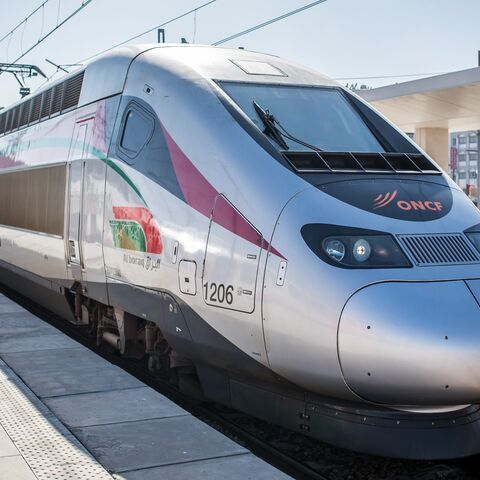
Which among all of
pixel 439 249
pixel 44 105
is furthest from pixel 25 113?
pixel 439 249

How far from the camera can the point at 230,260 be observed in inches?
197

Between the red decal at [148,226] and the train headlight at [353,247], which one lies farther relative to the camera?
the red decal at [148,226]

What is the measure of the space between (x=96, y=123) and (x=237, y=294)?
3.06 meters

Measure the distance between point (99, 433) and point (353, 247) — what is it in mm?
1881

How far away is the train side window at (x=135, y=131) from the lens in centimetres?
616

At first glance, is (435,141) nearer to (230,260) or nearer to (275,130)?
(275,130)

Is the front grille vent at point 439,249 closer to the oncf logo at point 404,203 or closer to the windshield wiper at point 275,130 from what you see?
the oncf logo at point 404,203

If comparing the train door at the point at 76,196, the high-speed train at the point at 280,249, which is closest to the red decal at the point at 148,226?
the high-speed train at the point at 280,249

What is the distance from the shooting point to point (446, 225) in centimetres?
498

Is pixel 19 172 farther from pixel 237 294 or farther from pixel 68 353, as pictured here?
pixel 237 294

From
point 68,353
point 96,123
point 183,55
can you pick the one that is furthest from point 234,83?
point 68,353

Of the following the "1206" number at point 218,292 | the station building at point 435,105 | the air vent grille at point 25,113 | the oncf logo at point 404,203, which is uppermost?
the station building at point 435,105

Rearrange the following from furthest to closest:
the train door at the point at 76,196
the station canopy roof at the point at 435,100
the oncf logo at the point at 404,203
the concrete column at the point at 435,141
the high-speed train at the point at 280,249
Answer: the concrete column at the point at 435,141
the station canopy roof at the point at 435,100
the train door at the point at 76,196
the oncf logo at the point at 404,203
the high-speed train at the point at 280,249

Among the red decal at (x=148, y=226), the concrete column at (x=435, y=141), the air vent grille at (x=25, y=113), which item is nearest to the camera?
the red decal at (x=148, y=226)
